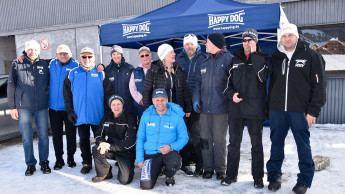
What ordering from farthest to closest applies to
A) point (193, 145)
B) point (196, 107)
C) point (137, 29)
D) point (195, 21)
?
point (137, 29), point (195, 21), point (193, 145), point (196, 107)

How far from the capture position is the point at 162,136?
349 centimetres

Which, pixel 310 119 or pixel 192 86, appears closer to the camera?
pixel 310 119

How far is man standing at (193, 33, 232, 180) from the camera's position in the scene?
11.2ft

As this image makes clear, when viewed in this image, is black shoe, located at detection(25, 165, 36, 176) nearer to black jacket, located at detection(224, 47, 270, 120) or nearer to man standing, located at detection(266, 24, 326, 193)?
black jacket, located at detection(224, 47, 270, 120)

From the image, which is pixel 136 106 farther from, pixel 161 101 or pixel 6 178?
pixel 6 178

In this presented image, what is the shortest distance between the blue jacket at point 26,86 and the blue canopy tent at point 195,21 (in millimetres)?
1432

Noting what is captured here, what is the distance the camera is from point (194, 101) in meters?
3.61

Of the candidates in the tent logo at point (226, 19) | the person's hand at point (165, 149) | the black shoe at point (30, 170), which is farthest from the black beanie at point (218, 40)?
the black shoe at point (30, 170)

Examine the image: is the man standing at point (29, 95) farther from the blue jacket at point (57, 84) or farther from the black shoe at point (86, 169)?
the black shoe at point (86, 169)

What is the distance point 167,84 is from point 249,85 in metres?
1.04

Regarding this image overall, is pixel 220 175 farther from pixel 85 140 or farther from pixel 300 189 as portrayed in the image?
pixel 85 140

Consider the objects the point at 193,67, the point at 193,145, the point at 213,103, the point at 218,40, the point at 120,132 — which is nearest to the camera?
the point at 218,40

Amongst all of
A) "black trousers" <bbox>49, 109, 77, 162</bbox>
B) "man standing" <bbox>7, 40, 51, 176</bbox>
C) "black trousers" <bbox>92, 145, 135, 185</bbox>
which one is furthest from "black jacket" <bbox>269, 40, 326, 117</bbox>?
"man standing" <bbox>7, 40, 51, 176</bbox>

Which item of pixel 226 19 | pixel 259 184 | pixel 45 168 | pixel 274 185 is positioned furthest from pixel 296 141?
pixel 45 168
